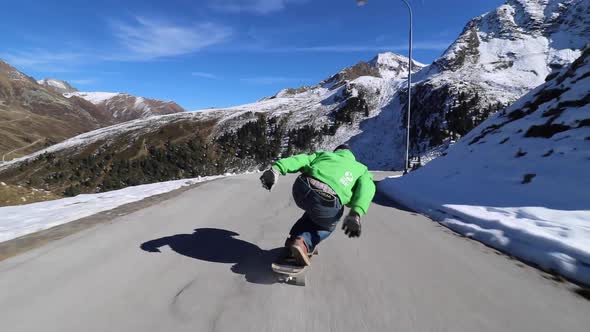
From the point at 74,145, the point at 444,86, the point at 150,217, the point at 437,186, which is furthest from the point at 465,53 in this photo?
the point at 74,145

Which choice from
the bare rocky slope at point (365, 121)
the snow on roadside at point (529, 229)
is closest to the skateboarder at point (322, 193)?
the snow on roadside at point (529, 229)

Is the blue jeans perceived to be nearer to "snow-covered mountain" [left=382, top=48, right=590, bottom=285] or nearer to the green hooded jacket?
the green hooded jacket

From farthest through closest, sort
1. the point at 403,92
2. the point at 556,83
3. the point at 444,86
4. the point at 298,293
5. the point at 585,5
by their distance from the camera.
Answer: the point at 403,92 < the point at 585,5 < the point at 444,86 < the point at 556,83 < the point at 298,293

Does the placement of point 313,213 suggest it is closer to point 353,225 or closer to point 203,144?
point 353,225

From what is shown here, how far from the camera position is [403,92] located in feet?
276

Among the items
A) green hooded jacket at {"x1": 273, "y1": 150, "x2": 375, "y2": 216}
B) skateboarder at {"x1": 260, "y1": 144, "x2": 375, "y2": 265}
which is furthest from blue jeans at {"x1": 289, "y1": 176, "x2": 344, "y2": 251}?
green hooded jacket at {"x1": 273, "y1": 150, "x2": 375, "y2": 216}

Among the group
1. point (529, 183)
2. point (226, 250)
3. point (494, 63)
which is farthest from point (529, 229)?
point (494, 63)

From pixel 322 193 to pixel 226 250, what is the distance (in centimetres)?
182

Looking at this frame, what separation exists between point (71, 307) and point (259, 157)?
79853 mm

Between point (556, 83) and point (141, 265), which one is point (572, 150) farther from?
point (141, 265)

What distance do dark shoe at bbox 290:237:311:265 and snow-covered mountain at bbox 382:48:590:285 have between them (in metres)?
3.06

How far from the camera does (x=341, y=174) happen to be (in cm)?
377

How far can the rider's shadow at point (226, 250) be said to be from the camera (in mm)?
3971

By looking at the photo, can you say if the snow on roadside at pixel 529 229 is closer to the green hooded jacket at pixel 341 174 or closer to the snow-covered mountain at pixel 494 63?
Answer: the green hooded jacket at pixel 341 174
